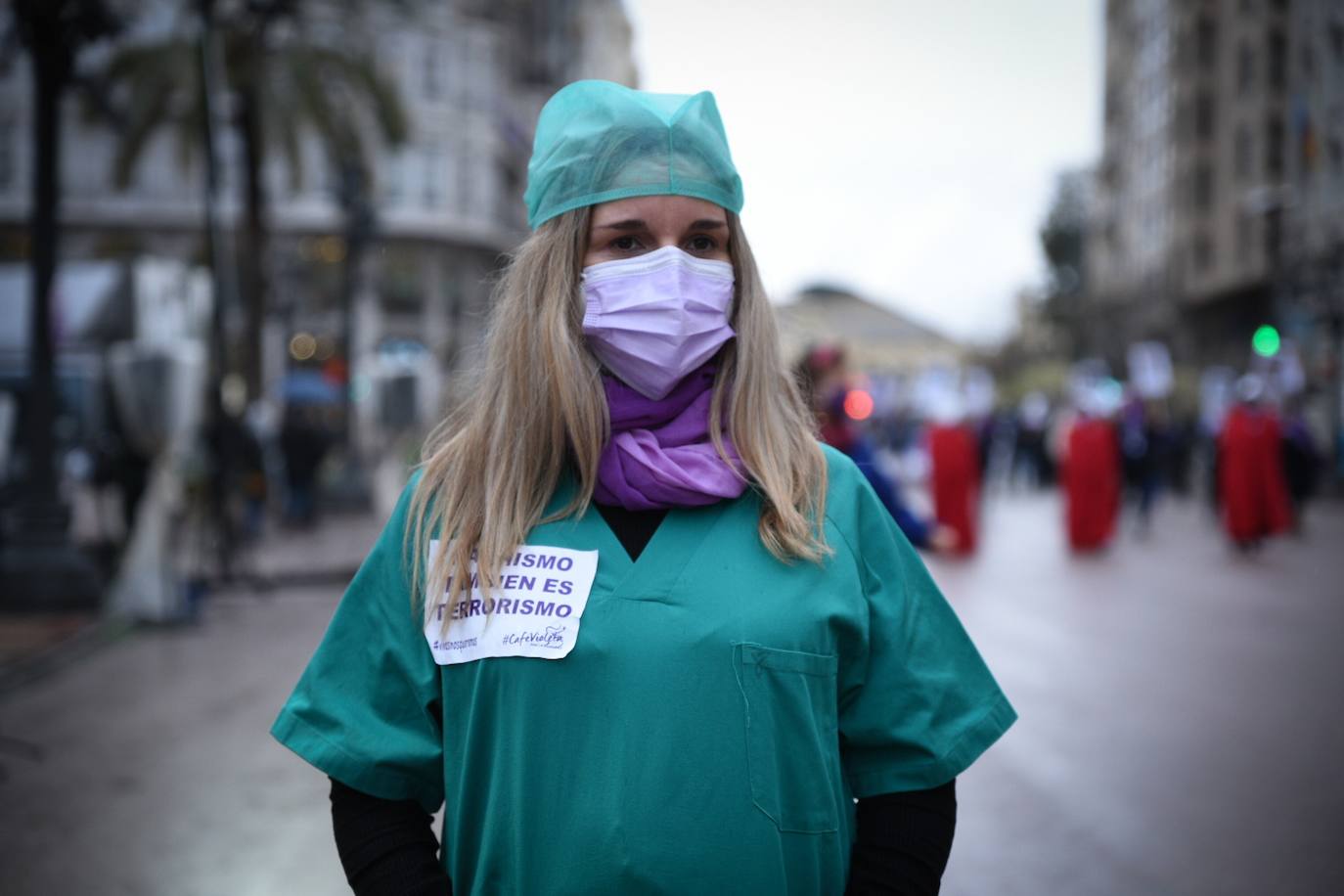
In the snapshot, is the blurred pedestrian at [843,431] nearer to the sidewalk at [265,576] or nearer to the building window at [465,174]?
the sidewalk at [265,576]

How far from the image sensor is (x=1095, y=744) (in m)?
6.30

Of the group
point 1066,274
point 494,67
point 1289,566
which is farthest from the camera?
point 1066,274

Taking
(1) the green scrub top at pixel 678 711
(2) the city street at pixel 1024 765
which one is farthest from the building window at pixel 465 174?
(1) the green scrub top at pixel 678 711

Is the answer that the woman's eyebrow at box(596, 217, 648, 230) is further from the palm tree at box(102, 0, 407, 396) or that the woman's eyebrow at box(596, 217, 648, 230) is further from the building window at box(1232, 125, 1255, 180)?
the building window at box(1232, 125, 1255, 180)

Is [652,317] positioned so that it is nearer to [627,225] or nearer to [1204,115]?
[627,225]

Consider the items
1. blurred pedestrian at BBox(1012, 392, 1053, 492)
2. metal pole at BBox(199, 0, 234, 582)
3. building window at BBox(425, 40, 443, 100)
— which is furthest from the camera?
building window at BBox(425, 40, 443, 100)

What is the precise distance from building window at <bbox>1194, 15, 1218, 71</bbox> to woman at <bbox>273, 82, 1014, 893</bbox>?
48.9m

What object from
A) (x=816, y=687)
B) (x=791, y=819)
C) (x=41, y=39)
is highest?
(x=41, y=39)

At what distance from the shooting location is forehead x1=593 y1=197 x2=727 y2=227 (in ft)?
6.30

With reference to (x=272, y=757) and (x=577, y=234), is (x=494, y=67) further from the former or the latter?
(x=577, y=234)

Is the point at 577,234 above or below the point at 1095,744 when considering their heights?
above

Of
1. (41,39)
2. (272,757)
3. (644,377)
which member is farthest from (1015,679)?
(41,39)

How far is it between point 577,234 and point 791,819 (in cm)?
96

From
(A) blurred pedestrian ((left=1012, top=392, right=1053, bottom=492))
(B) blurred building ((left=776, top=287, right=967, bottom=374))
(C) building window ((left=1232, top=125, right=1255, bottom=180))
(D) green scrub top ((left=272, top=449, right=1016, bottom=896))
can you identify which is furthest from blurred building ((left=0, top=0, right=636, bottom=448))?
(B) blurred building ((left=776, top=287, right=967, bottom=374))
